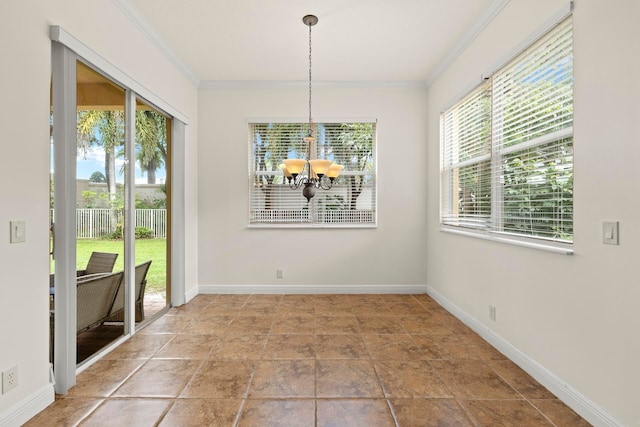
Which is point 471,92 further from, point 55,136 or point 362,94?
point 55,136

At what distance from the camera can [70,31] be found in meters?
2.00

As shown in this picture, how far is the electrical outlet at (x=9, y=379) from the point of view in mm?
1604

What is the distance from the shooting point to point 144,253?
3131mm

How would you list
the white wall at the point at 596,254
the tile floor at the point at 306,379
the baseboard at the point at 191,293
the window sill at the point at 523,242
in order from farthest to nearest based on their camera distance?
1. the baseboard at the point at 191,293
2. the window sill at the point at 523,242
3. the tile floor at the point at 306,379
4. the white wall at the point at 596,254

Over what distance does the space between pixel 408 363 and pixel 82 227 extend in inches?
99.0

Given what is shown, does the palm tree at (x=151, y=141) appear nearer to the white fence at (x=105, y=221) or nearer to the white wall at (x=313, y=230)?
the white fence at (x=105, y=221)

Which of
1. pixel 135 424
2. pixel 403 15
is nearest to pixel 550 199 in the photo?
pixel 403 15

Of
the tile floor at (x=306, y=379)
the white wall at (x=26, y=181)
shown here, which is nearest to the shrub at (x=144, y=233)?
the tile floor at (x=306, y=379)

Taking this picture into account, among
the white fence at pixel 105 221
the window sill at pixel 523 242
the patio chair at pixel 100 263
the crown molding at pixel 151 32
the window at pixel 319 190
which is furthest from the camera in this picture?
the window at pixel 319 190

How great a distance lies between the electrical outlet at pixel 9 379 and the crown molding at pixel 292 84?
351 cm

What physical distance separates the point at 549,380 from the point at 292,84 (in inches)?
153

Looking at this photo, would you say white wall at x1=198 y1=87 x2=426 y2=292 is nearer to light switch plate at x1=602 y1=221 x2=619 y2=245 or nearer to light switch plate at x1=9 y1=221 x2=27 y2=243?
light switch plate at x1=9 y1=221 x2=27 y2=243

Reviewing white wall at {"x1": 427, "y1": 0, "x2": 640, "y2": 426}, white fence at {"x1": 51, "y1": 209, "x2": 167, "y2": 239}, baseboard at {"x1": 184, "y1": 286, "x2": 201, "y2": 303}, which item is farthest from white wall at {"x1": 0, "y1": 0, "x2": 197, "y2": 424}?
white wall at {"x1": 427, "y1": 0, "x2": 640, "y2": 426}

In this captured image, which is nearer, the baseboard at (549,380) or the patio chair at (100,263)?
the baseboard at (549,380)
